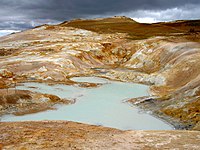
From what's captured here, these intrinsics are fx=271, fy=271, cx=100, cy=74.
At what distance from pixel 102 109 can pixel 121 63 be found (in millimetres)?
41465

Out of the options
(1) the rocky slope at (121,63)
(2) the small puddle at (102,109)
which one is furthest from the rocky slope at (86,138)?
(1) the rocky slope at (121,63)

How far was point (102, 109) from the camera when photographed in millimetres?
31828

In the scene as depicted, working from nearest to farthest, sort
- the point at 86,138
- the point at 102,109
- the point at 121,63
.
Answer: the point at 86,138
the point at 102,109
the point at 121,63

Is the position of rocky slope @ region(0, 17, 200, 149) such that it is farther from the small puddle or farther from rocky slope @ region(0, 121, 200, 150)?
rocky slope @ region(0, 121, 200, 150)

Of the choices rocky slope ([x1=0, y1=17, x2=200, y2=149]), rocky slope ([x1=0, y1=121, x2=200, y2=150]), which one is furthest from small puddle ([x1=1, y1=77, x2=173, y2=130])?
rocky slope ([x1=0, y1=121, x2=200, y2=150])

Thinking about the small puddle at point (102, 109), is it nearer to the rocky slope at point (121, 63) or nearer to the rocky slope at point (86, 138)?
the rocky slope at point (121, 63)

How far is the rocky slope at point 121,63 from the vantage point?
3220 cm

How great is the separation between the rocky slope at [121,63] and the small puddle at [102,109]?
1.99m

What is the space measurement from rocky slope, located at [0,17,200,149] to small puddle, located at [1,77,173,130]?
1.99 m

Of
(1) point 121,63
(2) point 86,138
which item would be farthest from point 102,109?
(1) point 121,63

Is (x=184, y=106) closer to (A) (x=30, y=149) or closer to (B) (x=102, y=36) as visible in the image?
(A) (x=30, y=149)

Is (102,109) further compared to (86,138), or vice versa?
(102,109)

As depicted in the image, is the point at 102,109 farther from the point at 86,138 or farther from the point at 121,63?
the point at 121,63

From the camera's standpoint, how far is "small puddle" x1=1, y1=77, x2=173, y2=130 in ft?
90.7
